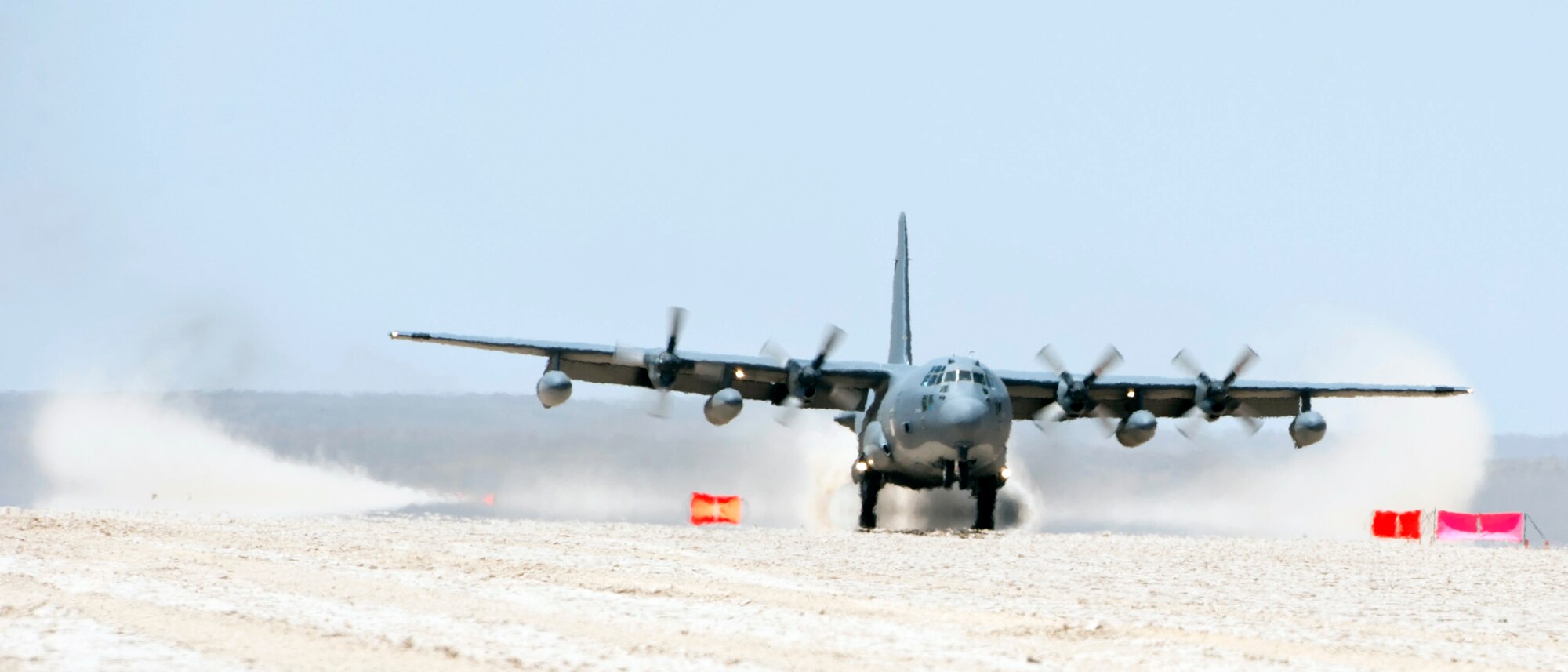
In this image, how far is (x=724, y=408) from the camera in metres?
33.2

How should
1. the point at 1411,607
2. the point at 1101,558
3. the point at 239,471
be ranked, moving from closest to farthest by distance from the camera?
the point at 1411,607 → the point at 1101,558 → the point at 239,471

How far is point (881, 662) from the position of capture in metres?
9.74

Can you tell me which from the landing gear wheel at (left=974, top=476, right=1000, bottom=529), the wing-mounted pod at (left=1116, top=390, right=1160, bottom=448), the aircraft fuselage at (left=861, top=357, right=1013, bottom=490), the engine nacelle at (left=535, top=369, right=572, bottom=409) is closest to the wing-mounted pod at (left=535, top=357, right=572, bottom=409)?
the engine nacelle at (left=535, top=369, right=572, bottom=409)

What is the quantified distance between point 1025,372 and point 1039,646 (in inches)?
1050

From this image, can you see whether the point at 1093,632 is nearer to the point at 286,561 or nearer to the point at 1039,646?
the point at 1039,646

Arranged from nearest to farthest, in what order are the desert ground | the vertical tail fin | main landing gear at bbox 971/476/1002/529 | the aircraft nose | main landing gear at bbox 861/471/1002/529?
the desert ground → the aircraft nose → main landing gear at bbox 971/476/1002/529 → main landing gear at bbox 861/471/1002/529 → the vertical tail fin

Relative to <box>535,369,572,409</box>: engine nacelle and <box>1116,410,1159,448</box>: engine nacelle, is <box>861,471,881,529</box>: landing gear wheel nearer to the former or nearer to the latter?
<box>1116,410,1159,448</box>: engine nacelle

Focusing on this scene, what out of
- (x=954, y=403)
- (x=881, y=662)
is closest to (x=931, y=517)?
(x=954, y=403)

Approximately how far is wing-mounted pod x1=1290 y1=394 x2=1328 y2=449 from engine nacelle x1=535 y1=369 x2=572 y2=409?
55.4ft

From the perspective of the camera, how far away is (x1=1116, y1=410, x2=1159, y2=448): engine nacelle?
34688mm

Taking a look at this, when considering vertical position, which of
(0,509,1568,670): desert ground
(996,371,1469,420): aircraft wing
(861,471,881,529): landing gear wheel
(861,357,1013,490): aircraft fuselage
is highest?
(996,371,1469,420): aircraft wing

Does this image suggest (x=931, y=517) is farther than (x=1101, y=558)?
Yes

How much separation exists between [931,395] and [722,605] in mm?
18293

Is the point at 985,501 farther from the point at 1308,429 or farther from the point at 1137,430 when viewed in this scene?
the point at 1308,429
